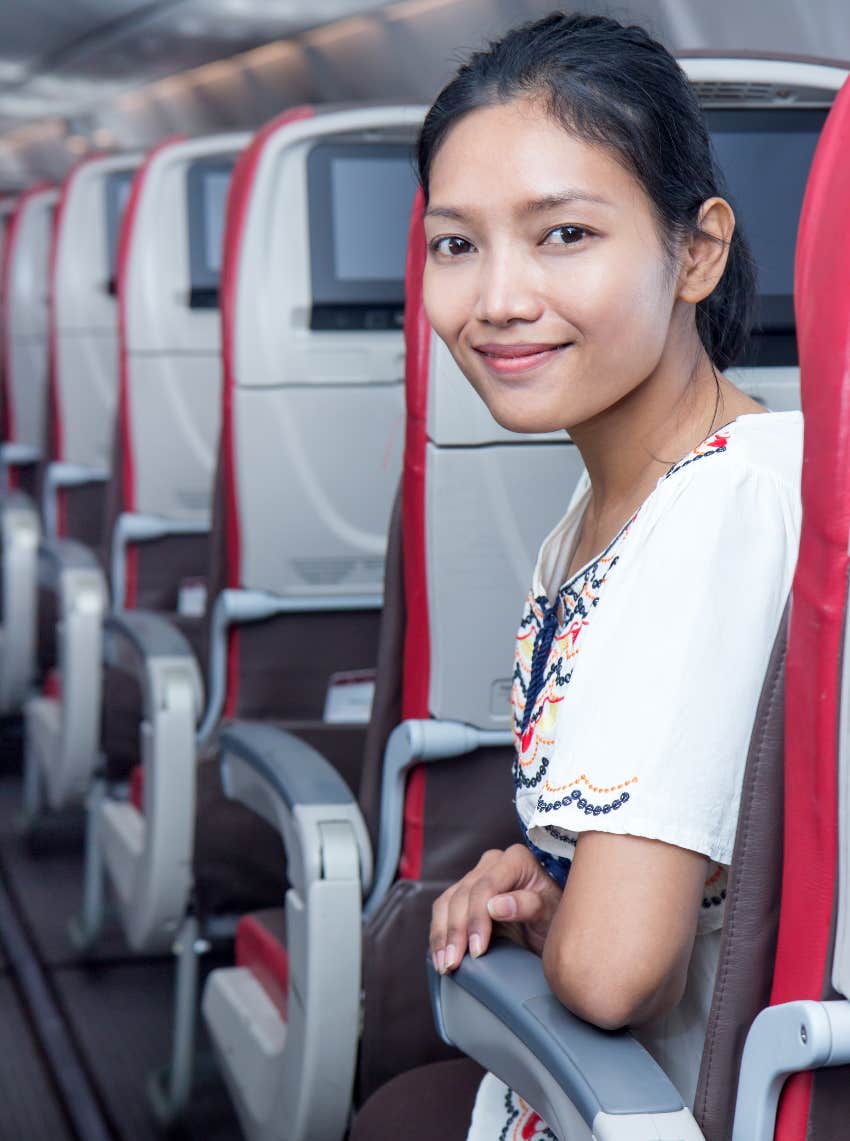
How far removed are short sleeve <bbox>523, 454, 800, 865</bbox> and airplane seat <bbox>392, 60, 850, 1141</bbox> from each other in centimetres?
6

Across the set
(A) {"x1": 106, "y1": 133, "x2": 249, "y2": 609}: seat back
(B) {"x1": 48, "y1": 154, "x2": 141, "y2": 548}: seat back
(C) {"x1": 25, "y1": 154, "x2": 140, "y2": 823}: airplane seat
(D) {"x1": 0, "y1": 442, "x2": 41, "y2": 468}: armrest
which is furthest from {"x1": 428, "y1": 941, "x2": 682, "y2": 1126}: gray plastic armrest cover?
(D) {"x1": 0, "y1": 442, "x2": 41, "y2": 468}: armrest

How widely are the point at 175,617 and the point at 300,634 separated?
33.5 inches

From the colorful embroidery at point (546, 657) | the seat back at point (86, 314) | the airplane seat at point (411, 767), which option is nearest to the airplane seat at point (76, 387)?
the seat back at point (86, 314)

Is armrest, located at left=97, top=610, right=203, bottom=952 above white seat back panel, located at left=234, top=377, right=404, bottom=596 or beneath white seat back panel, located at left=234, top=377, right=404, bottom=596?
beneath

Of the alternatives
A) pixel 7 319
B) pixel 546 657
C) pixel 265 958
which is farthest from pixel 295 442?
pixel 7 319

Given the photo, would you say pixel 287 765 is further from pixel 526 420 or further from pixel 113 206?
pixel 113 206

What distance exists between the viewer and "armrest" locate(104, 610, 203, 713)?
8.80 ft

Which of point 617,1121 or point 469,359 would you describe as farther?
point 469,359

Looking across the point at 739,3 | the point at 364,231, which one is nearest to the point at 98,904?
the point at 364,231

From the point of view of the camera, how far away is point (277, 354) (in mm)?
2572

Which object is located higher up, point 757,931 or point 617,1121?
point 757,931

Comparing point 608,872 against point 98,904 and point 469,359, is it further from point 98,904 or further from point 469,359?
point 98,904

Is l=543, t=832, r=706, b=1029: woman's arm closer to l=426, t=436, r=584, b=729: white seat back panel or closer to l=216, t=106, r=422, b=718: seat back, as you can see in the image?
l=426, t=436, r=584, b=729: white seat back panel

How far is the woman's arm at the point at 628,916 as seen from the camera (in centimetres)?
104
